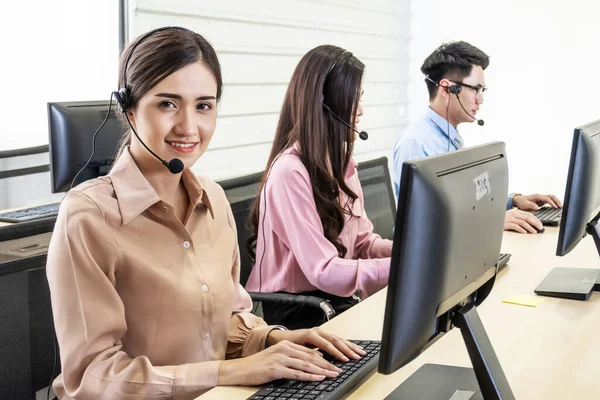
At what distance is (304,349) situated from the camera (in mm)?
1257

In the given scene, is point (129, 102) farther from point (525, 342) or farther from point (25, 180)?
point (25, 180)

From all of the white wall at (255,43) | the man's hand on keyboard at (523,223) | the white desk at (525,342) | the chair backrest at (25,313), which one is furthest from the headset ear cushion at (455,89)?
the chair backrest at (25,313)

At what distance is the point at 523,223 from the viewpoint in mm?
2459

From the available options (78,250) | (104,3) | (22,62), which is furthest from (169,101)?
(22,62)

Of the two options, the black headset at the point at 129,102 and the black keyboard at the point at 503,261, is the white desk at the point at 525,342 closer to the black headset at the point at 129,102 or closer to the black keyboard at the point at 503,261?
the black keyboard at the point at 503,261

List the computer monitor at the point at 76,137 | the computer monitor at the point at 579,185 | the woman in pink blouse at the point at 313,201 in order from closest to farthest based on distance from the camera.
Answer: the computer monitor at the point at 579,185, the woman in pink blouse at the point at 313,201, the computer monitor at the point at 76,137

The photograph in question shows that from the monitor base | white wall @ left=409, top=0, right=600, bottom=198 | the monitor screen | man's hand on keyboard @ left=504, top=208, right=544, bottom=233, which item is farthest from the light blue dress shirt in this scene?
white wall @ left=409, top=0, right=600, bottom=198

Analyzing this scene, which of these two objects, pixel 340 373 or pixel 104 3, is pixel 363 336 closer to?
pixel 340 373

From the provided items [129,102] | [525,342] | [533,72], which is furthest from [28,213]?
[533,72]

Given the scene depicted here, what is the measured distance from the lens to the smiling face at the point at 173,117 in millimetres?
1312

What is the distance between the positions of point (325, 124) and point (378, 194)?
63cm

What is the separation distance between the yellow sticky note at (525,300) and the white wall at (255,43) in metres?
1.76

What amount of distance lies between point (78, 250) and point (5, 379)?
393mm

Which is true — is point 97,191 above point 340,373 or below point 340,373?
above
